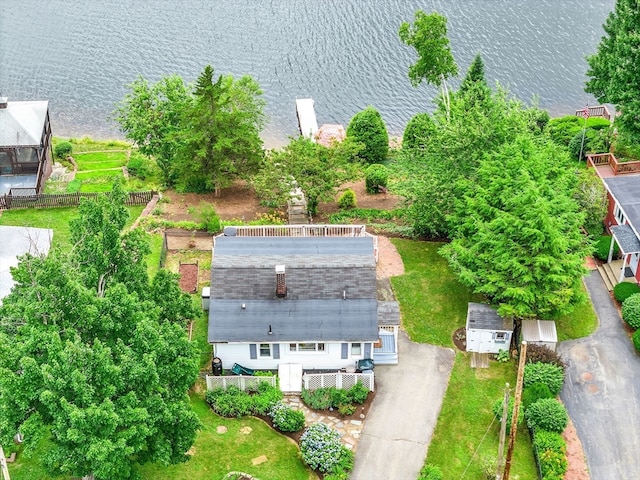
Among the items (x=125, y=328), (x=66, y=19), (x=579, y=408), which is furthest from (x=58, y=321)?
(x=66, y=19)

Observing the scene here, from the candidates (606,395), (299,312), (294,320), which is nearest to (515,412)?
(606,395)

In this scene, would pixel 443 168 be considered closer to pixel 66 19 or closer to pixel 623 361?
pixel 623 361

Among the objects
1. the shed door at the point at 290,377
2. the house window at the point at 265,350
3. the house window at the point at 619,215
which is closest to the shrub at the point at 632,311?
the house window at the point at 619,215

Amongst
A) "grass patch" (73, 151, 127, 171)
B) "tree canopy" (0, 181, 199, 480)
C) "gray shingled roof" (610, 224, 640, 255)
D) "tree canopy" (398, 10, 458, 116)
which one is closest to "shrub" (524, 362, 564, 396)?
"gray shingled roof" (610, 224, 640, 255)

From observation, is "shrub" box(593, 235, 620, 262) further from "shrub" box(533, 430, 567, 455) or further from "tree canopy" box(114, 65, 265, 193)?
"tree canopy" box(114, 65, 265, 193)

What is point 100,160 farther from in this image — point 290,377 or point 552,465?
point 552,465

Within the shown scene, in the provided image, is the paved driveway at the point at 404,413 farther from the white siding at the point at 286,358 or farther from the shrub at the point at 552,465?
the shrub at the point at 552,465
